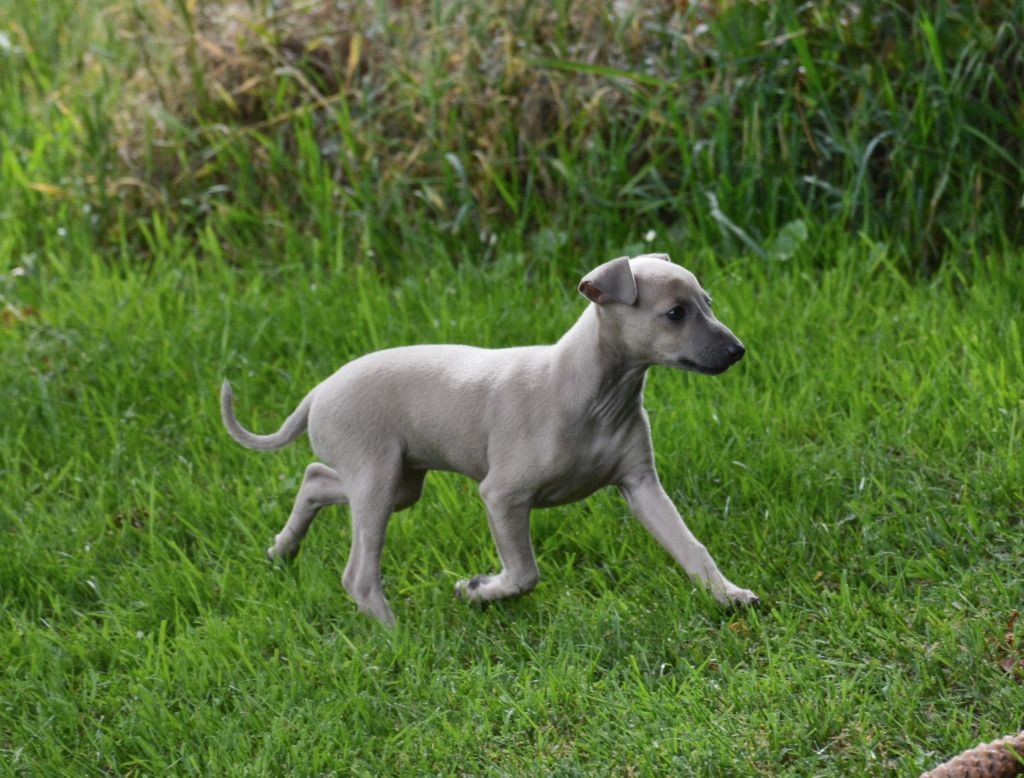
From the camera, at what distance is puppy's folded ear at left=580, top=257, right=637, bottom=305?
3604mm

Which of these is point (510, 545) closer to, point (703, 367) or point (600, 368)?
point (600, 368)

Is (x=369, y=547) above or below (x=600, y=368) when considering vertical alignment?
below

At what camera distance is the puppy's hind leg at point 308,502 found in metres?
4.34

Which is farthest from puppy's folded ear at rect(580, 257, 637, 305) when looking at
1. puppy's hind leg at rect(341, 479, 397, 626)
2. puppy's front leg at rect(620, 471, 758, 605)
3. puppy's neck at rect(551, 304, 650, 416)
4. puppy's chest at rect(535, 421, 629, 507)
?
puppy's hind leg at rect(341, 479, 397, 626)

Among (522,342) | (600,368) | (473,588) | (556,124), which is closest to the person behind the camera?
(600,368)

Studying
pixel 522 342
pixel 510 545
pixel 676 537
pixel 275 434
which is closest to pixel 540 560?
pixel 510 545

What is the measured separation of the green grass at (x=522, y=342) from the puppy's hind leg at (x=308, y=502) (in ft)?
0.28

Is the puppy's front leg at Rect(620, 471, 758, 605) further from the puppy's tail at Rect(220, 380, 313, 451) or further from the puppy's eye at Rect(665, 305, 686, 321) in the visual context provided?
the puppy's tail at Rect(220, 380, 313, 451)

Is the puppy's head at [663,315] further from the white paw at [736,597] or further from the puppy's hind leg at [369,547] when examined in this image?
the puppy's hind leg at [369,547]

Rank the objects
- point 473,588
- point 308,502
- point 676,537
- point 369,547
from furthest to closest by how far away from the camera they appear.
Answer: point 308,502
point 473,588
point 369,547
point 676,537

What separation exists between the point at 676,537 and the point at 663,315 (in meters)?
0.65

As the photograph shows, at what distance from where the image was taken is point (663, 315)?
3.63 meters

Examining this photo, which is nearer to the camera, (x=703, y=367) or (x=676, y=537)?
(x=703, y=367)

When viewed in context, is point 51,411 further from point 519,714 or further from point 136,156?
point 519,714
